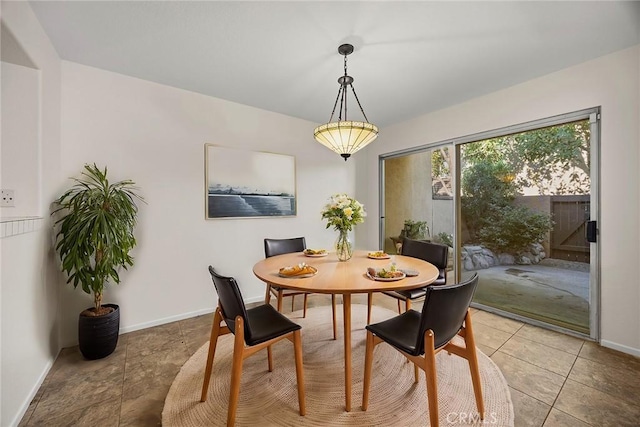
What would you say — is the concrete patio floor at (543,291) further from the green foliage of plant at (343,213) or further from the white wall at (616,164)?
the green foliage of plant at (343,213)

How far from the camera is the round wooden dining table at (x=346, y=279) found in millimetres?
1490

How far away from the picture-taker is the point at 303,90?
292cm

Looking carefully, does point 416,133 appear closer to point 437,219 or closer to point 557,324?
point 437,219

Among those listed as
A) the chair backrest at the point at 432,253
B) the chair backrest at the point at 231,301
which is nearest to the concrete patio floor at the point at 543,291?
the chair backrest at the point at 432,253

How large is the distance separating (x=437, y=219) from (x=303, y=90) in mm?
2447

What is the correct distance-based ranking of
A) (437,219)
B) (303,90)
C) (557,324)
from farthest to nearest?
(437,219) → (303,90) → (557,324)

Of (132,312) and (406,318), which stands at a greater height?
(406,318)

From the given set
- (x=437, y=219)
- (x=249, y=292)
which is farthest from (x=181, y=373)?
(x=437, y=219)

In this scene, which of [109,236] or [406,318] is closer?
[406,318]

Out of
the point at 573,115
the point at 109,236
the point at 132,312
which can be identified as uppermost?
the point at 573,115

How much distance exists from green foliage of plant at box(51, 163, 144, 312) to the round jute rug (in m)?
1.04

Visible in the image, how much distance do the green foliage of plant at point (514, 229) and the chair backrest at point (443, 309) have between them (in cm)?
207

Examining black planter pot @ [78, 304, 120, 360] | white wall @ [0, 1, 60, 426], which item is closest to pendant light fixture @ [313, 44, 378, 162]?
white wall @ [0, 1, 60, 426]

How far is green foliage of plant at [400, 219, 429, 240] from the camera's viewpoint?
12.5 ft
